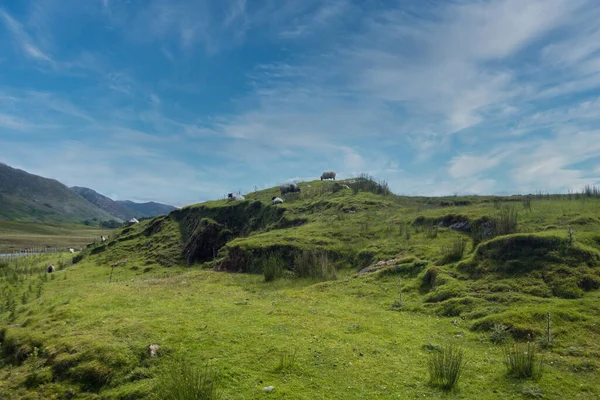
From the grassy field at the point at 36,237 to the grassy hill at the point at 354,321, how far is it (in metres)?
107

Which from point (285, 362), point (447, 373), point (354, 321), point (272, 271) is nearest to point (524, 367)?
point (447, 373)

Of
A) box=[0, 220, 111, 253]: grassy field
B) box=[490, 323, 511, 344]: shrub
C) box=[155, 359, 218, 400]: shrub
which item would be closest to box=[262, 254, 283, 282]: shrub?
box=[490, 323, 511, 344]: shrub

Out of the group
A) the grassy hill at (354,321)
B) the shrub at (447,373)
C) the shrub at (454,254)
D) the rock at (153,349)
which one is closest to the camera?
the shrub at (447,373)

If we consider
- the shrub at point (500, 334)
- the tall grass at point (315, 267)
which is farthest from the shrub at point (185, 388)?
the tall grass at point (315, 267)

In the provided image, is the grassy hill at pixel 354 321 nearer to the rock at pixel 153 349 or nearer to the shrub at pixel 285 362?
the shrub at pixel 285 362

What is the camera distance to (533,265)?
15508 mm

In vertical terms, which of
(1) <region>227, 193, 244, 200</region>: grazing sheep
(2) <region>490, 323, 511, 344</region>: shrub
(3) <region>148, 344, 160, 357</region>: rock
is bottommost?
(3) <region>148, 344, 160, 357</region>: rock

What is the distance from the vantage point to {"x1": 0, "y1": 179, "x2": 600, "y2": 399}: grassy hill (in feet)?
30.2

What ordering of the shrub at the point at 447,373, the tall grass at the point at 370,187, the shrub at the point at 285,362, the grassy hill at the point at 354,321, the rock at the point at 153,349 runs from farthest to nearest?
the tall grass at the point at 370,187, the rock at the point at 153,349, the shrub at the point at 285,362, the grassy hill at the point at 354,321, the shrub at the point at 447,373

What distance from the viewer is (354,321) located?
13.8 m

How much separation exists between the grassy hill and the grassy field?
107 metres

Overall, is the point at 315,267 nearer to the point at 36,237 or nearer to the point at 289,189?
the point at 289,189

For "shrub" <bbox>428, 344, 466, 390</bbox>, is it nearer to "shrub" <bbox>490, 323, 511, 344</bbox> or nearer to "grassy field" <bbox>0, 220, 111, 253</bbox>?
"shrub" <bbox>490, 323, 511, 344</bbox>

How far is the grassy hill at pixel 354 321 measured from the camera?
920 cm
